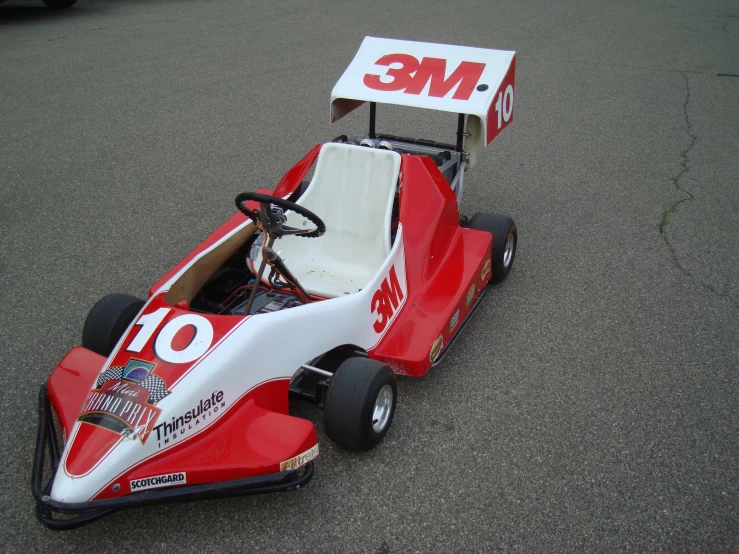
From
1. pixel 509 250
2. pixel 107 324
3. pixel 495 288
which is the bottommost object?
pixel 495 288

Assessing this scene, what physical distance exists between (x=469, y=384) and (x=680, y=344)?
4.34 feet

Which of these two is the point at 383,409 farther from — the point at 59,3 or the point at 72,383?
the point at 59,3

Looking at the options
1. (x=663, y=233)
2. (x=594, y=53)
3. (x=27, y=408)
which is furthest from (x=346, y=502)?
(x=594, y=53)

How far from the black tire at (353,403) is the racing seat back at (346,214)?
0.95 m

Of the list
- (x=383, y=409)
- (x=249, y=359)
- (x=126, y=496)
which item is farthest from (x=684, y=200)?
(x=126, y=496)

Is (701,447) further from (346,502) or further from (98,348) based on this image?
(98,348)

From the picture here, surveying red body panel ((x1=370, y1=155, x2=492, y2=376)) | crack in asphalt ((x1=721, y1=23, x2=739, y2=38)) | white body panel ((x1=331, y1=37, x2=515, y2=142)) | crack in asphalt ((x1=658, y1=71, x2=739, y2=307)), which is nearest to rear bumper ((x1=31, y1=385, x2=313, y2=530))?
red body panel ((x1=370, y1=155, x2=492, y2=376))

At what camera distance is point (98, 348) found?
3277mm

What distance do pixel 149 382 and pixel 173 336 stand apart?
0.24 meters

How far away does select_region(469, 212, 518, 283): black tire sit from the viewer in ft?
14.0

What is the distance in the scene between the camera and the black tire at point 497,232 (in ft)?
14.0

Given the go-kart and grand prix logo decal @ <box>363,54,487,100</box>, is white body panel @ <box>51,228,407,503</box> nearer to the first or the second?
the go-kart

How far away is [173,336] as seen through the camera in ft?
9.27

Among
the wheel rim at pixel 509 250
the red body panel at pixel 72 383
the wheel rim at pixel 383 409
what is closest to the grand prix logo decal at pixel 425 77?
the wheel rim at pixel 509 250
